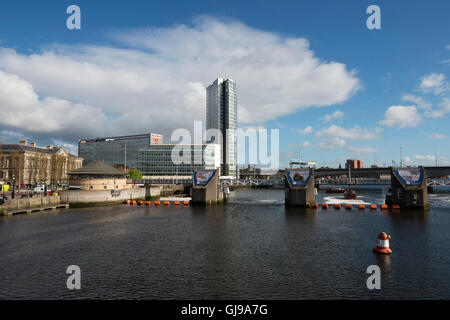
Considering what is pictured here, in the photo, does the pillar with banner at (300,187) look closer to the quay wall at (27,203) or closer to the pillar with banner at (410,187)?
the pillar with banner at (410,187)

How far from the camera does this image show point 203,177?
85.9 metres

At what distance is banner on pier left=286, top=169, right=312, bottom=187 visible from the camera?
7656cm

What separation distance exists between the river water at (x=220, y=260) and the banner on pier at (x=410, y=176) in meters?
27.6

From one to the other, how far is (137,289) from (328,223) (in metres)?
39.1

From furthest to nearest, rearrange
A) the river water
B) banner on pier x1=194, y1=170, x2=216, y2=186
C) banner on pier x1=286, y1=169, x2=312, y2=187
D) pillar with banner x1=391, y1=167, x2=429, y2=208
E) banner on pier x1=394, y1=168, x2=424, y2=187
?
banner on pier x1=194, y1=170, x2=216, y2=186 → banner on pier x1=286, y1=169, x2=312, y2=187 → banner on pier x1=394, y1=168, x2=424, y2=187 → pillar with banner x1=391, y1=167, x2=429, y2=208 → the river water

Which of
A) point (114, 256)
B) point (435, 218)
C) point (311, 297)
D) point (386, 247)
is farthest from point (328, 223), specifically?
point (114, 256)

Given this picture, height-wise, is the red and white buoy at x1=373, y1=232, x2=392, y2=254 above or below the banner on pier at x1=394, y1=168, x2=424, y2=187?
below

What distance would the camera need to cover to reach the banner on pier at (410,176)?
235 feet

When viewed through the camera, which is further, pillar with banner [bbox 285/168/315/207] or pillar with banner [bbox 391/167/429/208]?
pillar with banner [bbox 285/168/315/207]

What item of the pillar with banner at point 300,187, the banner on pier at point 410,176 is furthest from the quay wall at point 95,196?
the banner on pier at point 410,176

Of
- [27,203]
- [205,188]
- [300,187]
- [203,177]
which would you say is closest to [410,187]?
[300,187]

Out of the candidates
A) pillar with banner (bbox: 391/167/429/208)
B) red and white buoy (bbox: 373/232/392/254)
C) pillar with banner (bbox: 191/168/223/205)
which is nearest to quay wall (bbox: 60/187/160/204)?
pillar with banner (bbox: 191/168/223/205)

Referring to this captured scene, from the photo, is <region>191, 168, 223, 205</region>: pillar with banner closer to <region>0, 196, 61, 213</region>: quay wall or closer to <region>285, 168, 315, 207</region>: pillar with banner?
<region>285, 168, 315, 207</region>: pillar with banner
